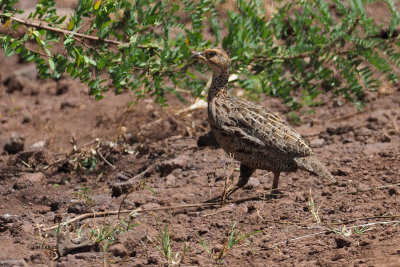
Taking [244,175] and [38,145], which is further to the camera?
[38,145]

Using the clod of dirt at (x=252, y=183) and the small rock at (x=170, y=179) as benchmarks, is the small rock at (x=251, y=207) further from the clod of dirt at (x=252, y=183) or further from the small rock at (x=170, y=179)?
the small rock at (x=170, y=179)

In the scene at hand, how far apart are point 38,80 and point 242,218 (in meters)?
5.45

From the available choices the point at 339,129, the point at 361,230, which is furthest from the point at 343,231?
the point at 339,129

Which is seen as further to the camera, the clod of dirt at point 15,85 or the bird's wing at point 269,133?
the clod of dirt at point 15,85

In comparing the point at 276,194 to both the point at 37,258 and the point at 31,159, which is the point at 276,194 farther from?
the point at 31,159

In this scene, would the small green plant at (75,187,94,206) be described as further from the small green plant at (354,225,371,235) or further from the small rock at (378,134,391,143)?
the small rock at (378,134,391,143)

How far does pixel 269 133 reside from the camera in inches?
237

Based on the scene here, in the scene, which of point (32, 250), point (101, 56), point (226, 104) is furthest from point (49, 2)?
point (32, 250)

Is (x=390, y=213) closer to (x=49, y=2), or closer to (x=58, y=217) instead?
(x=58, y=217)

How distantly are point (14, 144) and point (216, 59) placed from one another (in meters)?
2.61

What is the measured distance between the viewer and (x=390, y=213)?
505 centimetres

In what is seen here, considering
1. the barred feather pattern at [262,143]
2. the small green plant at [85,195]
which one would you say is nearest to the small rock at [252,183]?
the barred feather pattern at [262,143]

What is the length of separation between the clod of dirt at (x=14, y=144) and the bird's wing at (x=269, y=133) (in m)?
2.70

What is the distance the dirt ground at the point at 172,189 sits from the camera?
4559 mm
